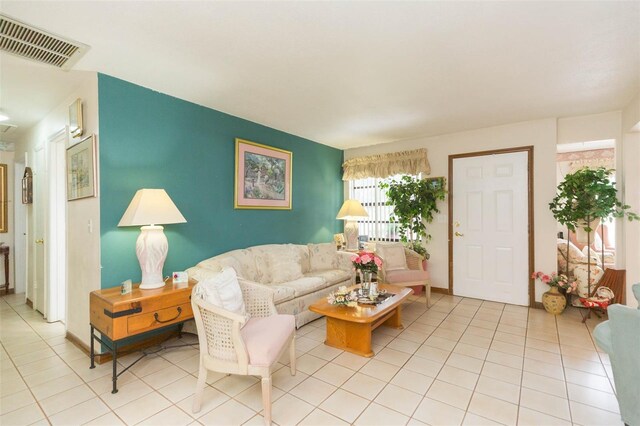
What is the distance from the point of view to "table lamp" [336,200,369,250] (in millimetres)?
5000

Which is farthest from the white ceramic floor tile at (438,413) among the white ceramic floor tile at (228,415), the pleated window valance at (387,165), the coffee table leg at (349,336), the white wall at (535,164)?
the pleated window valance at (387,165)

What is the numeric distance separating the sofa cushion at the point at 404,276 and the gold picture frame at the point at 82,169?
11.3ft

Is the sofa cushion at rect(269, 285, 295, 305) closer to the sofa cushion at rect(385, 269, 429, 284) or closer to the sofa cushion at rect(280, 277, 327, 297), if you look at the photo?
the sofa cushion at rect(280, 277, 327, 297)

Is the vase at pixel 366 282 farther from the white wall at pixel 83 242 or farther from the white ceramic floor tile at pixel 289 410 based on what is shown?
the white wall at pixel 83 242

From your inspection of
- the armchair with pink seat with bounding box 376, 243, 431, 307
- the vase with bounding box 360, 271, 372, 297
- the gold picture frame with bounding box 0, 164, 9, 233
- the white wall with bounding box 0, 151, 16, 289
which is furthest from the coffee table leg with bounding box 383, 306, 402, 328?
the gold picture frame with bounding box 0, 164, 9, 233

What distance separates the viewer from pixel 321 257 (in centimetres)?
437

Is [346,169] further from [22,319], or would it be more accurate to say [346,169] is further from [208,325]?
[22,319]

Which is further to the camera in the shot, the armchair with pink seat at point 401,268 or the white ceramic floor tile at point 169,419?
the armchair with pink seat at point 401,268

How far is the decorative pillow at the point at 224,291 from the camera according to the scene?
2035 millimetres

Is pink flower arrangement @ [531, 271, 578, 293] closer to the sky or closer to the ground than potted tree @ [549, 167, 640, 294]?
closer to the ground

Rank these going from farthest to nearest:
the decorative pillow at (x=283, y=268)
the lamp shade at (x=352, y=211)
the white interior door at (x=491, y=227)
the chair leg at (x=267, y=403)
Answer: the lamp shade at (x=352, y=211), the white interior door at (x=491, y=227), the decorative pillow at (x=283, y=268), the chair leg at (x=267, y=403)

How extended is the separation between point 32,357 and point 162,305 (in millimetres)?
1447

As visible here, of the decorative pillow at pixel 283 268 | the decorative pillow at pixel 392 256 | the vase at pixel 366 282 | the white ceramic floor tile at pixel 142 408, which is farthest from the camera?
the decorative pillow at pixel 392 256

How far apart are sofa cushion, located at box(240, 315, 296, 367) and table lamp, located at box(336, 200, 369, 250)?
288cm
